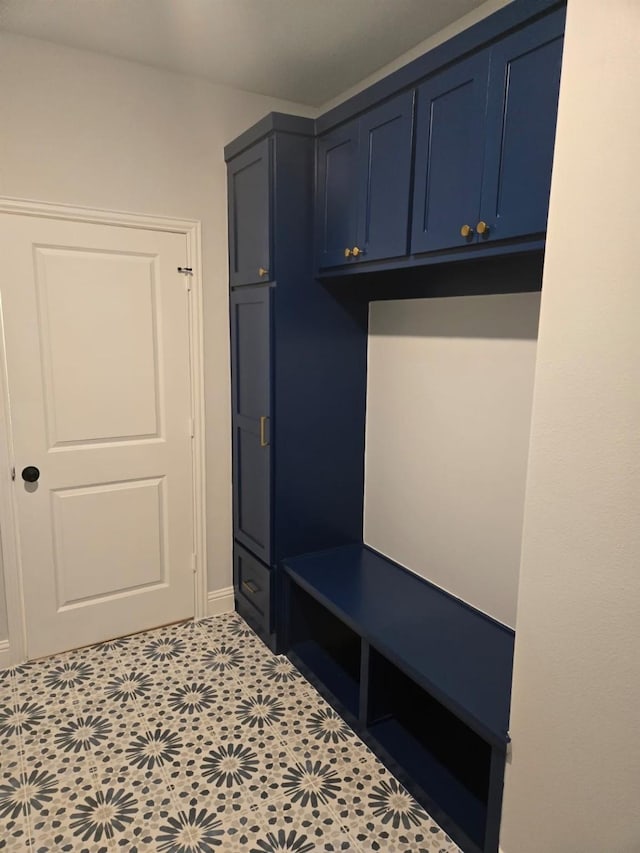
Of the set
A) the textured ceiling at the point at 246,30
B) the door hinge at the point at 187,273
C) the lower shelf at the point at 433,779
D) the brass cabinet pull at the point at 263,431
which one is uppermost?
the textured ceiling at the point at 246,30

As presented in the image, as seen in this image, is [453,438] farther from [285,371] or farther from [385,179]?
[385,179]

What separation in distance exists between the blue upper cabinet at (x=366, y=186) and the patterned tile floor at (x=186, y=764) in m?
1.90

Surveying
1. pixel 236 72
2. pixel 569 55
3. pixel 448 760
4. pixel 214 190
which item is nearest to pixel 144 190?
pixel 214 190

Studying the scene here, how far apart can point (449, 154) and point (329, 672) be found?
7.13 feet

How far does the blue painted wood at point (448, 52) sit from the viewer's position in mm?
1502

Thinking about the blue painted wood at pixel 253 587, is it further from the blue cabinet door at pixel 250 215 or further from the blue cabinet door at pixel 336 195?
the blue cabinet door at pixel 336 195

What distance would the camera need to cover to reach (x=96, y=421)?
264cm

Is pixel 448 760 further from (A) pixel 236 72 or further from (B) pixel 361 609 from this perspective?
(A) pixel 236 72

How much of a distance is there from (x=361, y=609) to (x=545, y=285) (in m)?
1.43

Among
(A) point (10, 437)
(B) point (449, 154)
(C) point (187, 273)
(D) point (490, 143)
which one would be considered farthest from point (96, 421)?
(D) point (490, 143)

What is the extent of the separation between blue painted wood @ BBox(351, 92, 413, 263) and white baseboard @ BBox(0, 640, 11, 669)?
2.38 m

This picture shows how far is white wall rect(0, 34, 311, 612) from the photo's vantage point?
2322 millimetres

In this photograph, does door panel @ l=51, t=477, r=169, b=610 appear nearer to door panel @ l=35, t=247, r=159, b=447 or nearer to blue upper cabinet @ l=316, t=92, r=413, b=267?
door panel @ l=35, t=247, r=159, b=447

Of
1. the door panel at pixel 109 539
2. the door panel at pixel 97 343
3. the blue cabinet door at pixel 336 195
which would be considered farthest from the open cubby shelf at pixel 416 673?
the blue cabinet door at pixel 336 195
